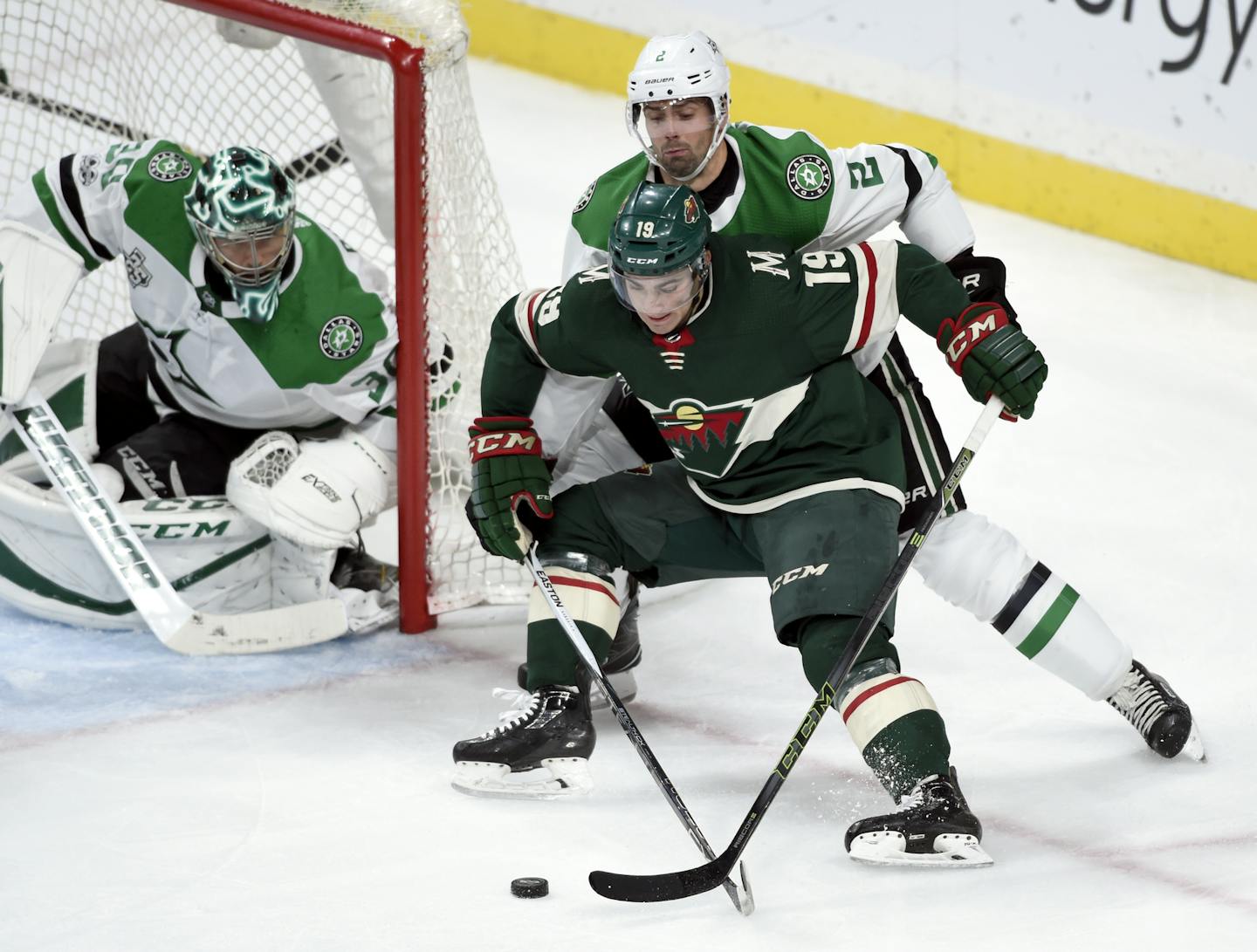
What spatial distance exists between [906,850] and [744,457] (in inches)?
24.8

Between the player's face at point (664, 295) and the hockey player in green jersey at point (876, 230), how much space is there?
30 centimetres

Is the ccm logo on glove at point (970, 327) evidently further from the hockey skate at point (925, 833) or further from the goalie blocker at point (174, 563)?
the goalie blocker at point (174, 563)

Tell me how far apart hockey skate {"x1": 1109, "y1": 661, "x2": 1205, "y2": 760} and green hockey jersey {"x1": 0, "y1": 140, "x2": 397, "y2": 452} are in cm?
139

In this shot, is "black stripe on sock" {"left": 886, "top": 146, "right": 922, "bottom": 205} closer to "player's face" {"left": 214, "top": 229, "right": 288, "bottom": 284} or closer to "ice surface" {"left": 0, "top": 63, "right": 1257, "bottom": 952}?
"ice surface" {"left": 0, "top": 63, "right": 1257, "bottom": 952}

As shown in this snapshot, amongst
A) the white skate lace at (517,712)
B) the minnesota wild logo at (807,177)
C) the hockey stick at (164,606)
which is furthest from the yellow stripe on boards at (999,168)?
the white skate lace at (517,712)

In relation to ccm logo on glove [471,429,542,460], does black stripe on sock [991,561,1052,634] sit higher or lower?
lower

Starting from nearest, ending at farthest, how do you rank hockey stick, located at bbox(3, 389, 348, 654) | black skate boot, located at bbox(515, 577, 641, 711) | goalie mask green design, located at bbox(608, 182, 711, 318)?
goalie mask green design, located at bbox(608, 182, 711, 318) < black skate boot, located at bbox(515, 577, 641, 711) < hockey stick, located at bbox(3, 389, 348, 654)

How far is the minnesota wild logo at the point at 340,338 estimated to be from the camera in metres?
3.39

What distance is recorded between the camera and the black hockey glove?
114 inches

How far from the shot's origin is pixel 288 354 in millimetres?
3396

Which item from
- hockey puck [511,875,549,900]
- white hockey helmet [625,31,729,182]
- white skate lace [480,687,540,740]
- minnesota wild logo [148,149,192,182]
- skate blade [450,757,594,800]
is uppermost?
white hockey helmet [625,31,729,182]

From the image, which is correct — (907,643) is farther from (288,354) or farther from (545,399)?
(288,354)

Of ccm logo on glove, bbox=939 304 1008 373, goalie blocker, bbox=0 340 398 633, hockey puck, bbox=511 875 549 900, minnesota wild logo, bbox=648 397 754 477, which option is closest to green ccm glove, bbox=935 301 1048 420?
ccm logo on glove, bbox=939 304 1008 373

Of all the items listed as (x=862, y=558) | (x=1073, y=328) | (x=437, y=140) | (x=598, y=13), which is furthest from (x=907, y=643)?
(x=598, y=13)
